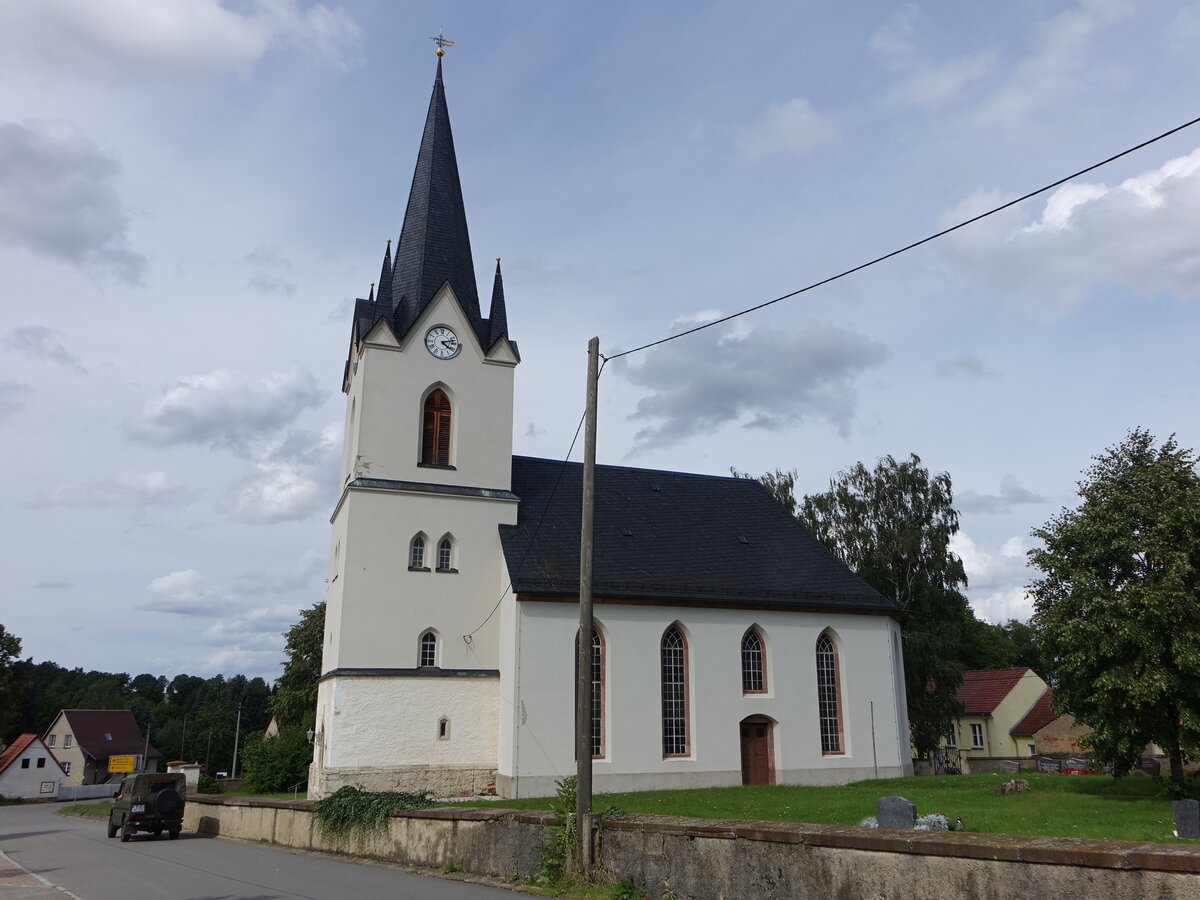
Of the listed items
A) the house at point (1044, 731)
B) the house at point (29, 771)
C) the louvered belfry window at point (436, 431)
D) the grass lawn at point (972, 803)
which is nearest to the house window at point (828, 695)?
the grass lawn at point (972, 803)

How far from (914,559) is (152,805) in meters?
32.8

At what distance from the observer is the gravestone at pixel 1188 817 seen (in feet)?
46.9

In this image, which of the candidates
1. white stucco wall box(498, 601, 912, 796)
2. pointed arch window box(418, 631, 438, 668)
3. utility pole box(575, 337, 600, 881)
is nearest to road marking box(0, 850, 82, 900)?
utility pole box(575, 337, 600, 881)

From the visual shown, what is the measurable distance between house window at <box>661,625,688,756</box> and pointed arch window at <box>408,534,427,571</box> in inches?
311

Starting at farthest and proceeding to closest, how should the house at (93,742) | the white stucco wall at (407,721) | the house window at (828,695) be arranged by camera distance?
1. the house at (93,742)
2. the house window at (828,695)
3. the white stucco wall at (407,721)

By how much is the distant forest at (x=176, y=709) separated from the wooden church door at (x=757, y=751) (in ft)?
198

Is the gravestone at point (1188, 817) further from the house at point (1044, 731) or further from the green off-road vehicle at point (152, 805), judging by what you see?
the house at point (1044, 731)

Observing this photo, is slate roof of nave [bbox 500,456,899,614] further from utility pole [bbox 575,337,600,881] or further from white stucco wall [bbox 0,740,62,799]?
white stucco wall [bbox 0,740,62,799]

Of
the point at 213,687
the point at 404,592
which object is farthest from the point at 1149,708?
the point at 213,687

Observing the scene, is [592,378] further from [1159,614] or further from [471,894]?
[1159,614]

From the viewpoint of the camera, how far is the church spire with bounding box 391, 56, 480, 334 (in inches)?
1243

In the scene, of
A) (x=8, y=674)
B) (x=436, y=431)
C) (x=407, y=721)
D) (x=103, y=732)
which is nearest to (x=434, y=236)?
(x=436, y=431)

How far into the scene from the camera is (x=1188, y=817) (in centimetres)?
1434

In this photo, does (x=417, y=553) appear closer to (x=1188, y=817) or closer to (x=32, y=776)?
(x=1188, y=817)
